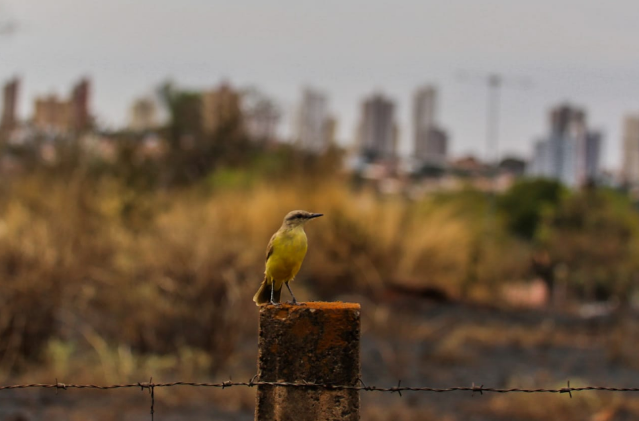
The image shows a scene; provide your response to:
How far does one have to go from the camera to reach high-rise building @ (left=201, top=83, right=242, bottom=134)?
27.2m

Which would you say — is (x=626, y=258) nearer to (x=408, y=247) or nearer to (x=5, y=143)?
(x=408, y=247)

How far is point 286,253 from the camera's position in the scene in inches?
120

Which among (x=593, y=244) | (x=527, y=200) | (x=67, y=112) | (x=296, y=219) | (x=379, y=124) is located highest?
(x=379, y=124)

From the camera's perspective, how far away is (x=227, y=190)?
16.9m

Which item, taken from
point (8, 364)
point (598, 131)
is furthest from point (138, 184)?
point (598, 131)

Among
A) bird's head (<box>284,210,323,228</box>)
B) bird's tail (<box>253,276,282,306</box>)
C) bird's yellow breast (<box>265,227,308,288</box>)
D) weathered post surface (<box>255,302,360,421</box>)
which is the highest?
bird's head (<box>284,210,323,228</box>)

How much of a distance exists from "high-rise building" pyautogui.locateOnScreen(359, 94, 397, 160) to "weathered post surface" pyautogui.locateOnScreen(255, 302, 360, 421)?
60.4 meters

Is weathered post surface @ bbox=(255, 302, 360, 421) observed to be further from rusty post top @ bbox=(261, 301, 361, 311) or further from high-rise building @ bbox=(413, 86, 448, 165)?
high-rise building @ bbox=(413, 86, 448, 165)

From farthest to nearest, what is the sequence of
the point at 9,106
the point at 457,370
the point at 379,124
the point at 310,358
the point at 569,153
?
the point at 379,124, the point at 569,153, the point at 9,106, the point at 457,370, the point at 310,358

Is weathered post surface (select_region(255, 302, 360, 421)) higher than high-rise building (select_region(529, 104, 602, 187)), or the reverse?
high-rise building (select_region(529, 104, 602, 187))

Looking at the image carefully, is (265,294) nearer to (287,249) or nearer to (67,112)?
(287,249)

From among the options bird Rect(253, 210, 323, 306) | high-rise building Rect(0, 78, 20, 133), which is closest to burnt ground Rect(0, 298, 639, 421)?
bird Rect(253, 210, 323, 306)

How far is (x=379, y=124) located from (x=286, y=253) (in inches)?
2479

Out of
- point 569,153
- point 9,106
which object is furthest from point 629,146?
point 9,106
